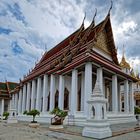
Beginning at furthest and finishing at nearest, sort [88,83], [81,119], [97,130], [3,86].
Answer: [3,86] < [88,83] < [81,119] < [97,130]

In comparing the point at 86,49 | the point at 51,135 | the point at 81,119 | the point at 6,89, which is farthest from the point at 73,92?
the point at 6,89

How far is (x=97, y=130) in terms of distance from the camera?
686cm

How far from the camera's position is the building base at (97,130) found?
267 inches

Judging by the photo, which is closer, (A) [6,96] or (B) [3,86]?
(A) [6,96]

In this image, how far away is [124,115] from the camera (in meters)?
13.9

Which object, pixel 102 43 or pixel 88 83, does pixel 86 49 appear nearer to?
pixel 102 43

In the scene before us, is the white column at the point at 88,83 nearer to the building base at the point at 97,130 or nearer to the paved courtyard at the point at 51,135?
the paved courtyard at the point at 51,135

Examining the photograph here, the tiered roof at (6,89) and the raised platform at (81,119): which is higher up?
the tiered roof at (6,89)

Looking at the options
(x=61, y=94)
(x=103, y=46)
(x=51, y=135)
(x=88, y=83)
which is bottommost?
(x=51, y=135)

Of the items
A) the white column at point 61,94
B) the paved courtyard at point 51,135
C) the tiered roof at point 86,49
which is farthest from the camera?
the white column at point 61,94

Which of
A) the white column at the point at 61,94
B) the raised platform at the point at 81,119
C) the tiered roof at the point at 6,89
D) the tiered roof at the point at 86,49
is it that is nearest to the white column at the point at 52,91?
the tiered roof at the point at 86,49

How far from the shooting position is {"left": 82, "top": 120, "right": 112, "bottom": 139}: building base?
22.3 ft

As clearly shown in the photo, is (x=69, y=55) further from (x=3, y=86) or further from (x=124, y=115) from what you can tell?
(x=3, y=86)

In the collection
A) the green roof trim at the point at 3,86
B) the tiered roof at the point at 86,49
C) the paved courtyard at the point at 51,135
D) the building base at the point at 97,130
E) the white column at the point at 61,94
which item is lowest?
the paved courtyard at the point at 51,135
